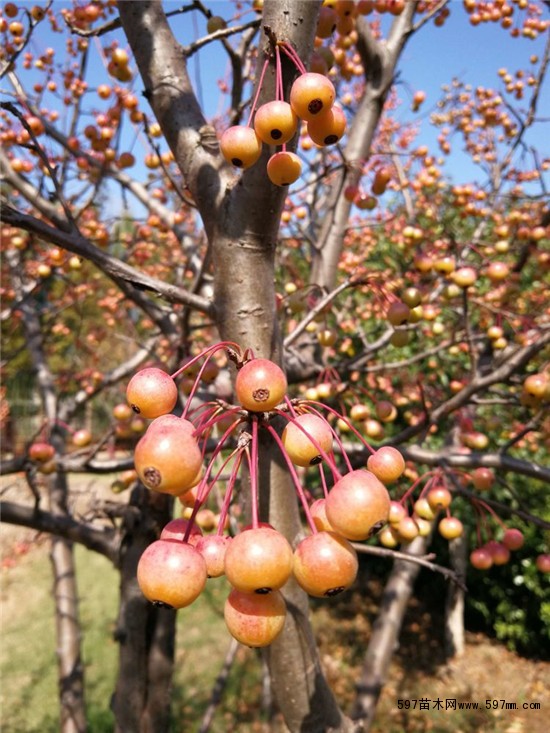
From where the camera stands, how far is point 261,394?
3.43ft

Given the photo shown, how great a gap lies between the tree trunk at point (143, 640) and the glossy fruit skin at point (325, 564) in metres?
1.87

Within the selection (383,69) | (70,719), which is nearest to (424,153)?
(383,69)

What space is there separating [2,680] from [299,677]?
781 centimetres

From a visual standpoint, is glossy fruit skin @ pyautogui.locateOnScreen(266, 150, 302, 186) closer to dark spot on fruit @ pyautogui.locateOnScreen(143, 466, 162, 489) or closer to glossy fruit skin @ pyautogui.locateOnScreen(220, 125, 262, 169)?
glossy fruit skin @ pyautogui.locateOnScreen(220, 125, 262, 169)

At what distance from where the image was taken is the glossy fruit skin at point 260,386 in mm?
1037

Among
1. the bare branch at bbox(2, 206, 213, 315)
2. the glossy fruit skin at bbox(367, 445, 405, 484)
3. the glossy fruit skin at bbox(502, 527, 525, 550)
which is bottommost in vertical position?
the glossy fruit skin at bbox(502, 527, 525, 550)

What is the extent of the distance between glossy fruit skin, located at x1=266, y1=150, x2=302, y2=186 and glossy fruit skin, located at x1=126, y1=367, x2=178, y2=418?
634 millimetres

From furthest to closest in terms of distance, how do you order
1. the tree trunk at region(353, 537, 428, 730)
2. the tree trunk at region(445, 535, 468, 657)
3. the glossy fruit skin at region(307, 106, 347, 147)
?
1. the tree trunk at region(445, 535, 468, 657)
2. the tree trunk at region(353, 537, 428, 730)
3. the glossy fruit skin at region(307, 106, 347, 147)

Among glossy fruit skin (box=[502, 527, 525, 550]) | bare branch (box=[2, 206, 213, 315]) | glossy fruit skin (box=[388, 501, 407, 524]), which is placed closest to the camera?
bare branch (box=[2, 206, 213, 315])

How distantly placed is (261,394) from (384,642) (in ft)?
9.73

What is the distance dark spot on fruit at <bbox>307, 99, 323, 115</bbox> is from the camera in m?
1.18

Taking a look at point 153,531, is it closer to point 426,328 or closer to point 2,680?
point 426,328

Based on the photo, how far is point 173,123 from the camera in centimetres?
172

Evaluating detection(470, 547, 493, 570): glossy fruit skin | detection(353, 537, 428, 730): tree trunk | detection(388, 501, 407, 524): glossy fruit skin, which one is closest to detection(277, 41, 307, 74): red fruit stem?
detection(388, 501, 407, 524): glossy fruit skin
